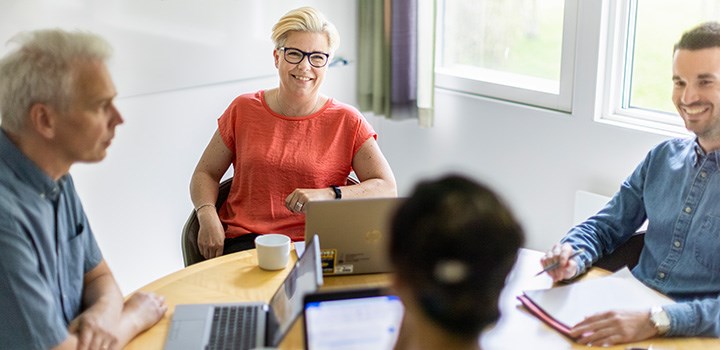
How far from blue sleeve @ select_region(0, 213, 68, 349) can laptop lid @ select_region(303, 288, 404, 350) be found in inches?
19.6

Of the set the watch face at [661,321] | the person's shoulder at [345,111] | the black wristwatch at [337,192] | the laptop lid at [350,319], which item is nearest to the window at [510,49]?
the person's shoulder at [345,111]

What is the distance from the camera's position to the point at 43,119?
173 cm

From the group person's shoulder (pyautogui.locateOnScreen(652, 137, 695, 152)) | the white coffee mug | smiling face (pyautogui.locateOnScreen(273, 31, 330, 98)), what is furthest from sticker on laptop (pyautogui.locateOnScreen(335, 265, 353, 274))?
person's shoulder (pyautogui.locateOnScreen(652, 137, 695, 152))

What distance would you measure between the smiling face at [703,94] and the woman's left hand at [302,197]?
3.44ft

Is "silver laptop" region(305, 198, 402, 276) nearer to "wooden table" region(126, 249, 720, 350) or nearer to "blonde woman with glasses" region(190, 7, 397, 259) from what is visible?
"wooden table" region(126, 249, 720, 350)

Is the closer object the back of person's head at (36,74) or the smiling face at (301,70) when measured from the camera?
the back of person's head at (36,74)

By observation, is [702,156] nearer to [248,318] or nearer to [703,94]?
[703,94]

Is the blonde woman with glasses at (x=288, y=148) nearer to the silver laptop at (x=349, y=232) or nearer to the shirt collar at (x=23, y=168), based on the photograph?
the silver laptop at (x=349, y=232)

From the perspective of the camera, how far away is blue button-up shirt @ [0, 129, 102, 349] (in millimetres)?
1630

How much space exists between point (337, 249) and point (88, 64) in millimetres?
731

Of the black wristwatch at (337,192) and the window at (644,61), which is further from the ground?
the window at (644,61)

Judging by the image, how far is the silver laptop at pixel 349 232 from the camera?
2.05 m

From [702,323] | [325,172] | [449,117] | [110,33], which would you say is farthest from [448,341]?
[449,117]

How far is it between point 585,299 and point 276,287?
0.73 metres
